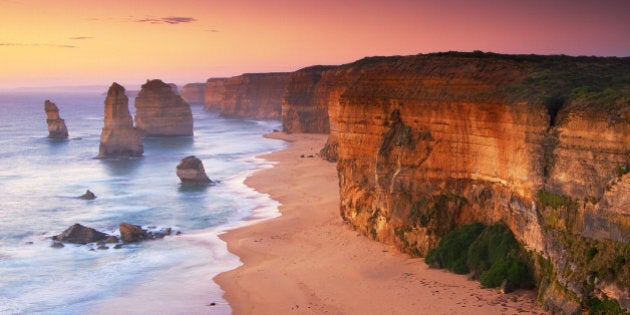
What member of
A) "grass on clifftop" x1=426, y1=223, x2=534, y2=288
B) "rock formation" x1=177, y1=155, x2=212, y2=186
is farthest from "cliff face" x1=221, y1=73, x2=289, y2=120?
"grass on clifftop" x1=426, y1=223, x2=534, y2=288

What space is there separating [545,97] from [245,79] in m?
136

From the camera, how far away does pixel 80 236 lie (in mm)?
36125

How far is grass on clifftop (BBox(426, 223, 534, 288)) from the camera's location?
2306cm

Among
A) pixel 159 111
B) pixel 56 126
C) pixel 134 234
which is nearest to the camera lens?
pixel 134 234

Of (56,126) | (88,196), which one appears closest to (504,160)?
(88,196)

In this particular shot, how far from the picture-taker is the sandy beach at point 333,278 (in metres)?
22.5

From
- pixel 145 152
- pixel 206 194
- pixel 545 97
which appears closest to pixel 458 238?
pixel 545 97

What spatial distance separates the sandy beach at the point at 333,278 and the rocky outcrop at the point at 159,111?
6473cm

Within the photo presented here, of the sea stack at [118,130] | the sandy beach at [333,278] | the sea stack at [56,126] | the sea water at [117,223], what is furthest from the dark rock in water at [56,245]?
the sea stack at [56,126]

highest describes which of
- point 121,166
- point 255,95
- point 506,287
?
point 255,95

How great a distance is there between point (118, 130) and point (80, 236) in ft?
134

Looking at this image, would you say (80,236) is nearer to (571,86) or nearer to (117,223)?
(117,223)

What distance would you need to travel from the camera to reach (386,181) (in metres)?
29.9

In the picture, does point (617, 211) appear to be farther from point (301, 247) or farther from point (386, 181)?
point (301, 247)
